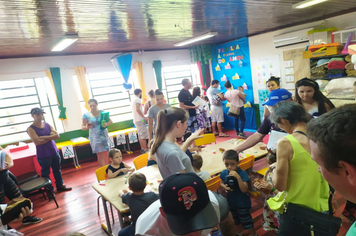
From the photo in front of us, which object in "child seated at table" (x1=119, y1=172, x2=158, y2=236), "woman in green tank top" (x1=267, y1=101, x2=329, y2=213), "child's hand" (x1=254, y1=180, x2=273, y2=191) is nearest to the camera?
"woman in green tank top" (x1=267, y1=101, x2=329, y2=213)

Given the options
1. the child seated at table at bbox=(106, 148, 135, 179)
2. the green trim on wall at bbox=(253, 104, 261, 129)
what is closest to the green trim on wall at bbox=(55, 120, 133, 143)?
the child seated at table at bbox=(106, 148, 135, 179)

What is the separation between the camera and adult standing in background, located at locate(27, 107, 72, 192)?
4414mm

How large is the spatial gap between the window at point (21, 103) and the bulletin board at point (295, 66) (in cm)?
652

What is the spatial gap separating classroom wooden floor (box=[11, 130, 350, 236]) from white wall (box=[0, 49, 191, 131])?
7.61ft

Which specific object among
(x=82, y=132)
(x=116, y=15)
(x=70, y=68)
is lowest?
(x=82, y=132)

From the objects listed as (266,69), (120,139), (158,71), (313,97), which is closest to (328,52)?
(266,69)

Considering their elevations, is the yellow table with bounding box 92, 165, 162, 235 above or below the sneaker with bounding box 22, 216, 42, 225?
above

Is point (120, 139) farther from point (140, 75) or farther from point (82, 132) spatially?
point (140, 75)

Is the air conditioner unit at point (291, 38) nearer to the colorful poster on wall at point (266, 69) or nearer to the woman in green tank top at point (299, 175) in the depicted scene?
the colorful poster on wall at point (266, 69)

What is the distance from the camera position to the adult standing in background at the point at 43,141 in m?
4.41

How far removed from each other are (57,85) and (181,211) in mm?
6560

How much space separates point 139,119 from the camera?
270 inches

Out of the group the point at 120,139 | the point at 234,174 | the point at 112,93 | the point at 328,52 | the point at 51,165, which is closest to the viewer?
the point at 234,174

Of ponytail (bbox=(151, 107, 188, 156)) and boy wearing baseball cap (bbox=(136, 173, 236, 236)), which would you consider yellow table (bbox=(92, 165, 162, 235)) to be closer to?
ponytail (bbox=(151, 107, 188, 156))
